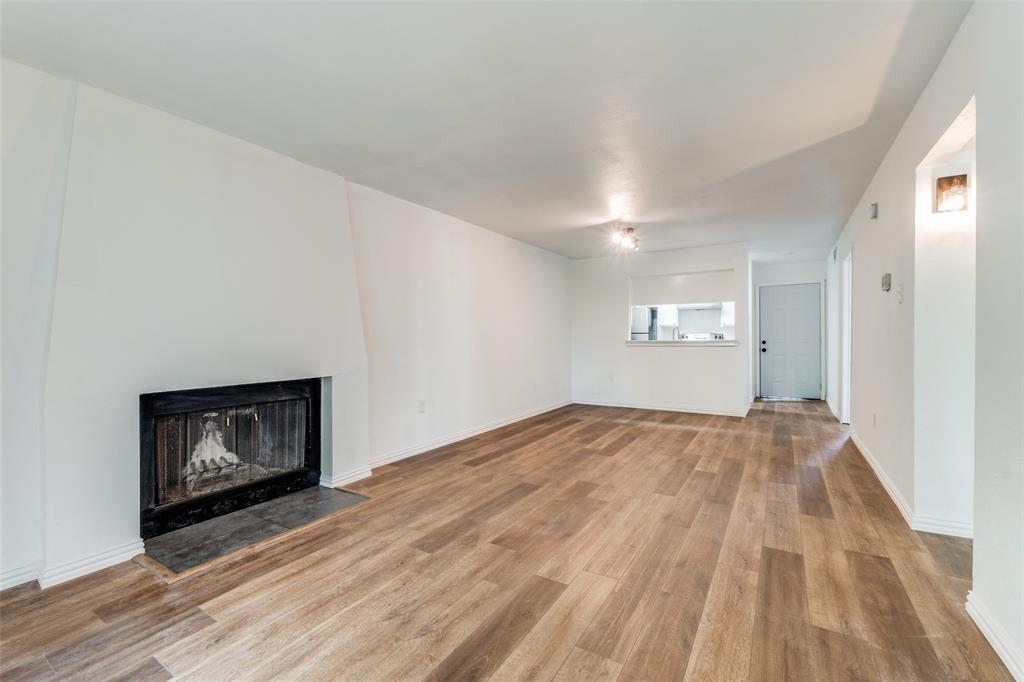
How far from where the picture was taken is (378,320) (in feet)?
12.5

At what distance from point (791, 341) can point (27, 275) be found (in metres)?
9.09

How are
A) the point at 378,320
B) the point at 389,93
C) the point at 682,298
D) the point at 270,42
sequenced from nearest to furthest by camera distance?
the point at 270,42 → the point at 389,93 → the point at 378,320 → the point at 682,298

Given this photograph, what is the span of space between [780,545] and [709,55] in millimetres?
2472

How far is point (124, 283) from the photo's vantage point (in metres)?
2.27

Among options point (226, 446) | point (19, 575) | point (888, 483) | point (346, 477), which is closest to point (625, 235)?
point (888, 483)

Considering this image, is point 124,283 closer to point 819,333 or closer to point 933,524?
point 933,524

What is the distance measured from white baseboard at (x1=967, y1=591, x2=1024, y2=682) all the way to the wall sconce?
1881mm

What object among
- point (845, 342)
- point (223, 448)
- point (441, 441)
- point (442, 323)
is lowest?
point (441, 441)

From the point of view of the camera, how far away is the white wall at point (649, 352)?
234 inches

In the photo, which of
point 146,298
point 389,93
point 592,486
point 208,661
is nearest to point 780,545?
point 592,486

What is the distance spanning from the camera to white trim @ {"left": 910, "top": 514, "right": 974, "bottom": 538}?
2.38 meters

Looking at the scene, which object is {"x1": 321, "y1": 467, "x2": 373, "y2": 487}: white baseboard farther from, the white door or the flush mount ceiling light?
the white door

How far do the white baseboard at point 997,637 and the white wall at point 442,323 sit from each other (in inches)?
143

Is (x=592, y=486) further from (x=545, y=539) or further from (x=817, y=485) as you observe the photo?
(x=817, y=485)
